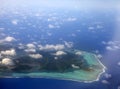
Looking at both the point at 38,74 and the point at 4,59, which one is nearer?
the point at 38,74

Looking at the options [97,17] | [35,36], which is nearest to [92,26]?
[97,17]

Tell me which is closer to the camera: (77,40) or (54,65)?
(54,65)

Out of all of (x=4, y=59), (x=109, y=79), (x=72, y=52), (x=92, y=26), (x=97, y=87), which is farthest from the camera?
(x=92, y=26)

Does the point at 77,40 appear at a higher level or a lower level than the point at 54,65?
higher

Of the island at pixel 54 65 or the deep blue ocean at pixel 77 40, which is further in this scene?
the island at pixel 54 65

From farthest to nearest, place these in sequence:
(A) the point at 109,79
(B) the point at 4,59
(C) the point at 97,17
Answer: (C) the point at 97,17
(B) the point at 4,59
(A) the point at 109,79

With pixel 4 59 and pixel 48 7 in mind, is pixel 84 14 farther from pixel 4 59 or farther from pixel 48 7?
pixel 4 59

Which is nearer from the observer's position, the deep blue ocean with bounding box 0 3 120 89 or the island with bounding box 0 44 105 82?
the deep blue ocean with bounding box 0 3 120 89

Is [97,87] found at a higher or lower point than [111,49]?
lower
